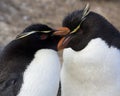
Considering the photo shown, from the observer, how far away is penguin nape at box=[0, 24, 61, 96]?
12.4ft

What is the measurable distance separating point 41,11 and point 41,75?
5721mm

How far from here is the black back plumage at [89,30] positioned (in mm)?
3916

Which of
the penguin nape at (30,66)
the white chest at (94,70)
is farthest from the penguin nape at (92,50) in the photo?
the penguin nape at (30,66)

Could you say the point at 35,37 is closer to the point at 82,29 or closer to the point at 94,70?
the point at 82,29

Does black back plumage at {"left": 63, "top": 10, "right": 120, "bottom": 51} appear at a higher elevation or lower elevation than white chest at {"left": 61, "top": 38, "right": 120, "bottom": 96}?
higher

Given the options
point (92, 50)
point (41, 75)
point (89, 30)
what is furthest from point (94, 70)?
point (41, 75)

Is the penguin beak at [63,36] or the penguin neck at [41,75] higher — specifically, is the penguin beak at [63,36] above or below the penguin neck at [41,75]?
above

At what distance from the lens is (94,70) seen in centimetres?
395

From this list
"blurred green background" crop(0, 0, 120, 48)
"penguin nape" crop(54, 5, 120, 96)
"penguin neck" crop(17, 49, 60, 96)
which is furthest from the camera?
"blurred green background" crop(0, 0, 120, 48)

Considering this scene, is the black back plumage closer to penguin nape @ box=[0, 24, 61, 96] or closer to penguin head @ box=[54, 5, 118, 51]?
penguin head @ box=[54, 5, 118, 51]

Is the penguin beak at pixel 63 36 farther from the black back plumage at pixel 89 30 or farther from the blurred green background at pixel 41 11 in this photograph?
the blurred green background at pixel 41 11

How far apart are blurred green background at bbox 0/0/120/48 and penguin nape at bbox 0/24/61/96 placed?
420 cm

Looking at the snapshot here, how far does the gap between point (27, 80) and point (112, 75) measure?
2.16ft

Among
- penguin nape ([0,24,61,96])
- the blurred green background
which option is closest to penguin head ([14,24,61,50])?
penguin nape ([0,24,61,96])
